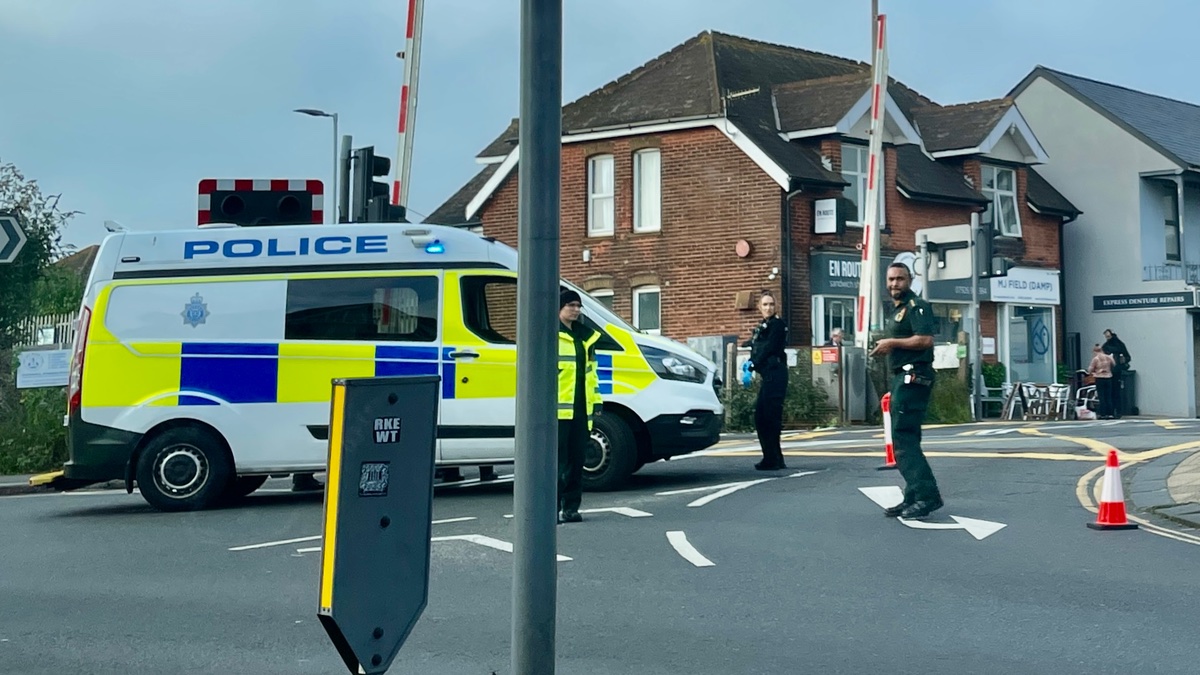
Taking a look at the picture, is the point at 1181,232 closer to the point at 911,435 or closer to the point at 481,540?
the point at 911,435

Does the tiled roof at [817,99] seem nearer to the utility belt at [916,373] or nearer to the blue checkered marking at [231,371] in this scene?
the blue checkered marking at [231,371]

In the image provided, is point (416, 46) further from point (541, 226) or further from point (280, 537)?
point (541, 226)

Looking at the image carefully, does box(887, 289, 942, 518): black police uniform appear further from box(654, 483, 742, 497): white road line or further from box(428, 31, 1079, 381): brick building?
box(428, 31, 1079, 381): brick building

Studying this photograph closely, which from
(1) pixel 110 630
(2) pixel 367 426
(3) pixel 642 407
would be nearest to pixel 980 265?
(3) pixel 642 407

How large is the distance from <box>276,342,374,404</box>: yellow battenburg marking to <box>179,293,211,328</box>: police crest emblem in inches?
27.5

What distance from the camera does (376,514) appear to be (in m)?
4.73

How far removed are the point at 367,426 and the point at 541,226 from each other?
0.84 metres

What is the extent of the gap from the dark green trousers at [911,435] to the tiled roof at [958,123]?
2465 cm

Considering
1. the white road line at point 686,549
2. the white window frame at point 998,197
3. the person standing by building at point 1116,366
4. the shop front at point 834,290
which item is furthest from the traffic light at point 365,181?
the white window frame at point 998,197

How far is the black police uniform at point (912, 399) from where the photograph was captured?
10750mm

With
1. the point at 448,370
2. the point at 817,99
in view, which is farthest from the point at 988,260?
the point at 448,370

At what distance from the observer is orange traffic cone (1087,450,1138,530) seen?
34.1 ft

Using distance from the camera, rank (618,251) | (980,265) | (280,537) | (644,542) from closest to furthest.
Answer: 1. (644,542)
2. (280,537)
3. (980,265)
4. (618,251)

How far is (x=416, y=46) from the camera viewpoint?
21.6 metres
